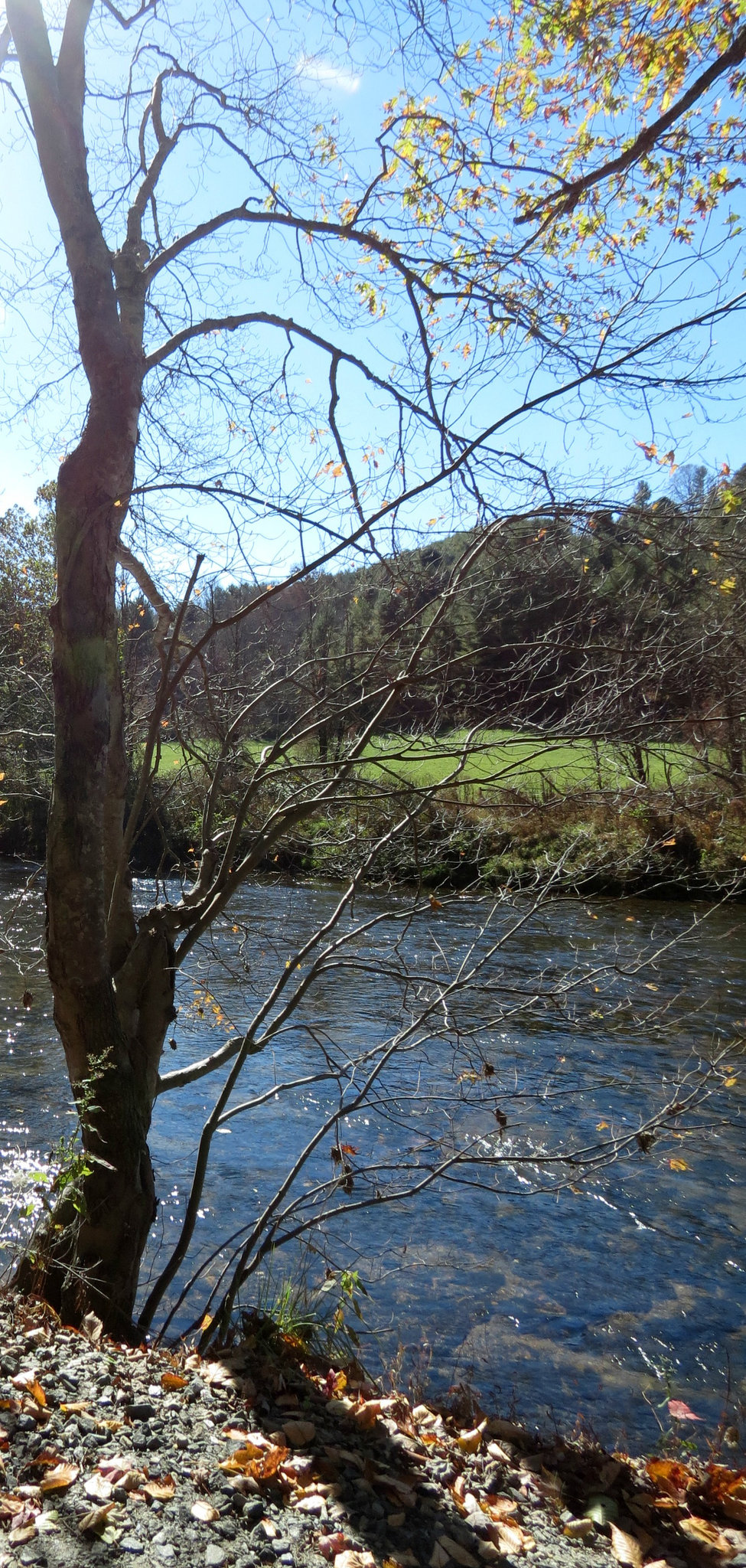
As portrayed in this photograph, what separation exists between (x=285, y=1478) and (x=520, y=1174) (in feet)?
15.0

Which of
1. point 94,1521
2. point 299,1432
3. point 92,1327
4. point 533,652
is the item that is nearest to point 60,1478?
point 94,1521

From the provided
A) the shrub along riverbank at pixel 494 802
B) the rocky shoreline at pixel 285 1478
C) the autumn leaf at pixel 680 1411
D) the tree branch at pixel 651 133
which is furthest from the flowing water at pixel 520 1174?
the tree branch at pixel 651 133

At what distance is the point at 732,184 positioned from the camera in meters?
4.19

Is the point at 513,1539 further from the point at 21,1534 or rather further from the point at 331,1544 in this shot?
the point at 21,1534

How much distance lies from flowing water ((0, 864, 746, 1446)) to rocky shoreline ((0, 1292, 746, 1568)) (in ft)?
2.52

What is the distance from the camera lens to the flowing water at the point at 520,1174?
509 centimetres

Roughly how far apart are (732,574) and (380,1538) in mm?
3414

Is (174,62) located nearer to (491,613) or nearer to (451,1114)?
(491,613)

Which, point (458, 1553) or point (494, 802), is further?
point (494, 802)

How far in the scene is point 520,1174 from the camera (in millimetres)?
7312

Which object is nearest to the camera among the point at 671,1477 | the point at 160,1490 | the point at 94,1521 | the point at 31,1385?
the point at 94,1521

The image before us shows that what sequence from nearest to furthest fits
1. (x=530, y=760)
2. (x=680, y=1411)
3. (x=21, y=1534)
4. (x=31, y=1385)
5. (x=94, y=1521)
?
(x=21, y=1534), (x=94, y=1521), (x=31, y=1385), (x=530, y=760), (x=680, y=1411)

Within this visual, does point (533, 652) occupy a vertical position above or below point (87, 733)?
above

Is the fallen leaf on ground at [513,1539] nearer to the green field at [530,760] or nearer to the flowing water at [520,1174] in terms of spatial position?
the flowing water at [520,1174]
